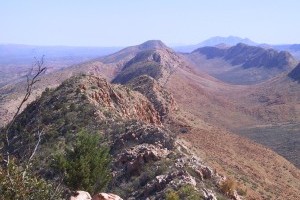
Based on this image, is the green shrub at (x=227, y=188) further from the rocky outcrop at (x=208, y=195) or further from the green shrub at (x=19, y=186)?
the green shrub at (x=19, y=186)

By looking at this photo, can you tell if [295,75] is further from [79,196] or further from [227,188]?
[79,196]

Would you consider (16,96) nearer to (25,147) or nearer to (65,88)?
(65,88)

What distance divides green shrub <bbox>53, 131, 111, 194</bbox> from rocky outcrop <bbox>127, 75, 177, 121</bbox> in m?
35.8

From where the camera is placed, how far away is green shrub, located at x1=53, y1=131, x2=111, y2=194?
21281mm

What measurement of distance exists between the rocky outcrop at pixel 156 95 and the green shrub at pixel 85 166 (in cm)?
3583

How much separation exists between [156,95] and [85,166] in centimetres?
4168

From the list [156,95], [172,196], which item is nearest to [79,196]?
[172,196]

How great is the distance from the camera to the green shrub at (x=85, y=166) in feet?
69.8

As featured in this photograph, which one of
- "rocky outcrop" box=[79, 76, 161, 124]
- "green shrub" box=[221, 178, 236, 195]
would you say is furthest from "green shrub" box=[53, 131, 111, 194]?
"rocky outcrop" box=[79, 76, 161, 124]

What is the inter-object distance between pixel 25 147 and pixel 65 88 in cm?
1281

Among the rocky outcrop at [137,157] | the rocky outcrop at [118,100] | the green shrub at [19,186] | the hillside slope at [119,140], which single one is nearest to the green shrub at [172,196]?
the hillside slope at [119,140]

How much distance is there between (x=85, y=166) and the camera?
21.4 metres

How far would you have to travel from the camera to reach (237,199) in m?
24.7

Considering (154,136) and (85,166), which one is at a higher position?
(85,166)
